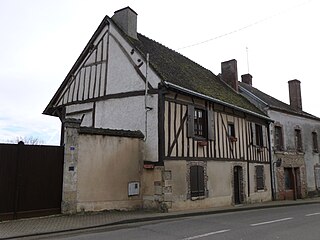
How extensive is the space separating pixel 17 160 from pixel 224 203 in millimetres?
8464

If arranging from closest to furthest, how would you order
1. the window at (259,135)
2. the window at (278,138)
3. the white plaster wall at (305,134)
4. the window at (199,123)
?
the window at (199,123)
the window at (259,135)
the window at (278,138)
the white plaster wall at (305,134)

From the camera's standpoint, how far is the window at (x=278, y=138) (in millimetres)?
18694

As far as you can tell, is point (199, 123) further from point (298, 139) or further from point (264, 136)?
point (298, 139)

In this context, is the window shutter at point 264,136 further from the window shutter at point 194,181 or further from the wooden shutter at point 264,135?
the window shutter at point 194,181

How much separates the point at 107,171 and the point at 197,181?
146 inches

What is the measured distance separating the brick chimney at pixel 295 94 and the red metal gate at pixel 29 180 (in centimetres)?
1765

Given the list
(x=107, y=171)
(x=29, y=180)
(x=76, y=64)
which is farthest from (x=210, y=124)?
(x=29, y=180)

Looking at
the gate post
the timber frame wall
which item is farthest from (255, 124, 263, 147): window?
the gate post

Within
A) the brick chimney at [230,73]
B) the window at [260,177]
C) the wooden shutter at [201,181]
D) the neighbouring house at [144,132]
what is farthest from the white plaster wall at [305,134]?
the wooden shutter at [201,181]

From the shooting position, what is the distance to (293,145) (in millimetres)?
19984

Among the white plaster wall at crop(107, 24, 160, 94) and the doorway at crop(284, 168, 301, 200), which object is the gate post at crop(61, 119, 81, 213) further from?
the doorway at crop(284, 168, 301, 200)

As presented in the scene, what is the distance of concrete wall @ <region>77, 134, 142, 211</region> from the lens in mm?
9945

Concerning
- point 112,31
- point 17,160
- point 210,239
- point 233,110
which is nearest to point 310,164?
point 233,110

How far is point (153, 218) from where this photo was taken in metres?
9.52
